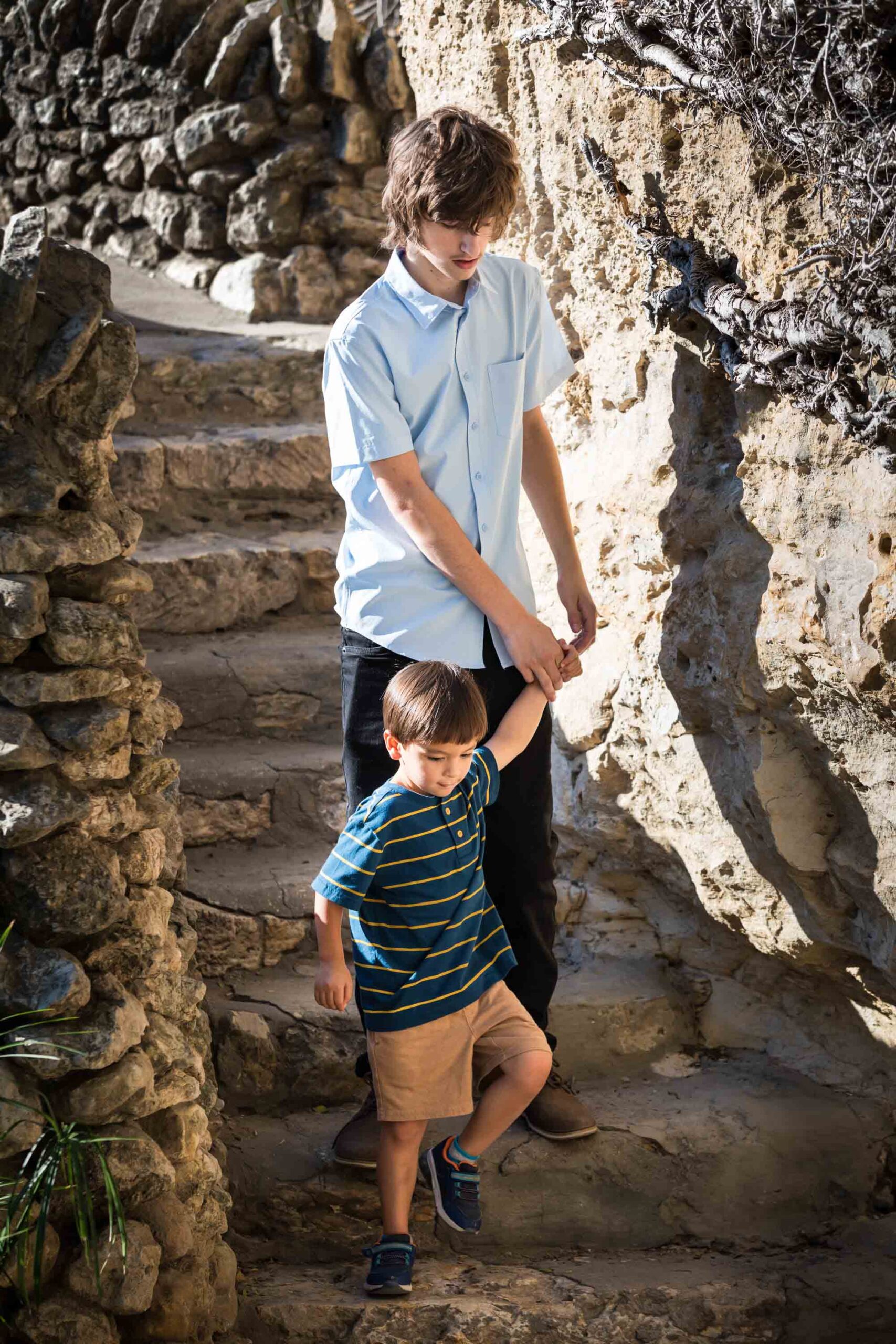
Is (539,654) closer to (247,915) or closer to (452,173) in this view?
(452,173)

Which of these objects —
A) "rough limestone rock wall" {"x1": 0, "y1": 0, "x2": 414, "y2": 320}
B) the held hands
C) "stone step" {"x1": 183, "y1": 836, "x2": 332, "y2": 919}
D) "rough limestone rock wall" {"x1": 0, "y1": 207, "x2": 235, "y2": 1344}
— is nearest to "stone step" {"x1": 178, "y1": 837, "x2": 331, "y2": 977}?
"stone step" {"x1": 183, "y1": 836, "x2": 332, "y2": 919}

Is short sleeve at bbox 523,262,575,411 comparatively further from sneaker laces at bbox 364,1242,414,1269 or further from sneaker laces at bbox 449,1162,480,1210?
sneaker laces at bbox 364,1242,414,1269

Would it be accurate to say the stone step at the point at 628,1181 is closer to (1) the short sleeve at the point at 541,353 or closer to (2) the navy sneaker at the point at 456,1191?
(2) the navy sneaker at the point at 456,1191

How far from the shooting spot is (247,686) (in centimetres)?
315

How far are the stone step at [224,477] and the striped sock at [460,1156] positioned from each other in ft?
6.65

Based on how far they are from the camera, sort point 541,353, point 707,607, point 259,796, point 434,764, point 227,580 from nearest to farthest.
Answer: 1. point 434,764
2. point 541,353
3. point 707,607
4. point 259,796
5. point 227,580

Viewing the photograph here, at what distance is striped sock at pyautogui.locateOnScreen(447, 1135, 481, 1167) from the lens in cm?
212

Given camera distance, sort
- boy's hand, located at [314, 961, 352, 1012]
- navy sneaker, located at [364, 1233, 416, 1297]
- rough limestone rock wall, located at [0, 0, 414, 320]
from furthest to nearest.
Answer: rough limestone rock wall, located at [0, 0, 414, 320], navy sneaker, located at [364, 1233, 416, 1297], boy's hand, located at [314, 961, 352, 1012]

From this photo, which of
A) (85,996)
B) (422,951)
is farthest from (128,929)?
(422,951)

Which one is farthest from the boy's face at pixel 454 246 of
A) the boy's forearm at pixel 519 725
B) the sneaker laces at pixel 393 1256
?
the sneaker laces at pixel 393 1256

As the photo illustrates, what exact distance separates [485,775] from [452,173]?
3.06 ft

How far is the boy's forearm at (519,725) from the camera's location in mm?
2104

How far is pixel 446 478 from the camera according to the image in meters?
2.05

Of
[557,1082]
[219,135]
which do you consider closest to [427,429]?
[557,1082]
